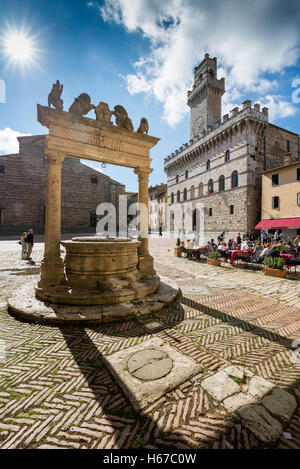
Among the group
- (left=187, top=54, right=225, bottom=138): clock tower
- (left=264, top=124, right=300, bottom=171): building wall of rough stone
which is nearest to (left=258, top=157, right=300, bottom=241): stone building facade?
(left=264, top=124, right=300, bottom=171): building wall of rough stone

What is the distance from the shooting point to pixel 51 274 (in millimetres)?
5223

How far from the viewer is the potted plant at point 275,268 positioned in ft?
26.4

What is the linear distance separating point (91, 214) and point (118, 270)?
27.0 m

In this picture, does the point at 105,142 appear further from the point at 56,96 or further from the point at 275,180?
the point at 275,180

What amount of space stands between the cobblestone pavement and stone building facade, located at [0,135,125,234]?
25601mm

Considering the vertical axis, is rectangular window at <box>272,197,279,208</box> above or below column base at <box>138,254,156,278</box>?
above

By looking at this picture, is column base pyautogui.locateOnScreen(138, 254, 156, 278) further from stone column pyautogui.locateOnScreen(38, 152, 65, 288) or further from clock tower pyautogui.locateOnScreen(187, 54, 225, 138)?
clock tower pyautogui.locateOnScreen(187, 54, 225, 138)

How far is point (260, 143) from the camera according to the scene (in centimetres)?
2131

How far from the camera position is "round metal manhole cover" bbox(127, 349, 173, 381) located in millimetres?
2481

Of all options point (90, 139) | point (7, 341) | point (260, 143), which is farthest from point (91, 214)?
point (7, 341)

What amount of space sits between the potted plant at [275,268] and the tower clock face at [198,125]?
93.0 ft

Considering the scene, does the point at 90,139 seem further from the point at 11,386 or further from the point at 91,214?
the point at 91,214

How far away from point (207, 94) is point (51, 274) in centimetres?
3436

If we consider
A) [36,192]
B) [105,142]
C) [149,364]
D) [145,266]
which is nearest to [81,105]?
[105,142]
